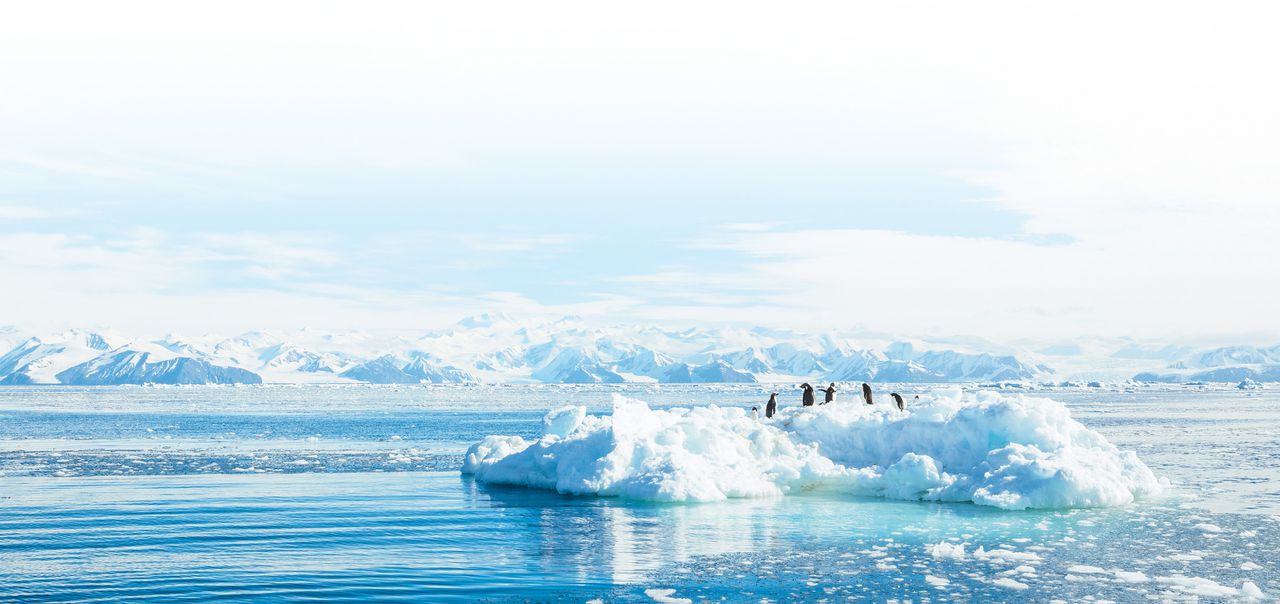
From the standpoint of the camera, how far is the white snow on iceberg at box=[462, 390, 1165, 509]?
87.0 ft

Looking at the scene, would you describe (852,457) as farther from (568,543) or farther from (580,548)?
(580,548)

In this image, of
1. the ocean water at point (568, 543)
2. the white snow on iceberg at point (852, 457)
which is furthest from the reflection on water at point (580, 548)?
the white snow on iceberg at point (852, 457)

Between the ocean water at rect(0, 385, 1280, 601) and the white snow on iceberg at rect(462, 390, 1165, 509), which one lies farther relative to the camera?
A: the white snow on iceberg at rect(462, 390, 1165, 509)

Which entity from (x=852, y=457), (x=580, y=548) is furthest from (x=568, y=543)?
(x=852, y=457)

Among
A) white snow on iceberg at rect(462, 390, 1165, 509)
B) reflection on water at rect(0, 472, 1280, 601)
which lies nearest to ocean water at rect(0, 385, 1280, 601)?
reflection on water at rect(0, 472, 1280, 601)

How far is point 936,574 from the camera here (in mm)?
17484

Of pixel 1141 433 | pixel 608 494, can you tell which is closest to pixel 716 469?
pixel 608 494

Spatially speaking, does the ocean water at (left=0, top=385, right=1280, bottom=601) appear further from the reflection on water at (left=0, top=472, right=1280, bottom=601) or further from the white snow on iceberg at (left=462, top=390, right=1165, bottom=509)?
the white snow on iceberg at (left=462, top=390, right=1165, bottom=509)

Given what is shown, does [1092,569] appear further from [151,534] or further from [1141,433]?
[1141,433]

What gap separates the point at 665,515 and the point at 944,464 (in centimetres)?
873

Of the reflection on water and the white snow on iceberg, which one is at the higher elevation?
the white snow on iceberg

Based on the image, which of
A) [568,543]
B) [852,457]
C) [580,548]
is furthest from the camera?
[852,457]

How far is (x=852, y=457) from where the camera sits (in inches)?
1238

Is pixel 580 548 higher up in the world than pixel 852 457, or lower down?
lower down
